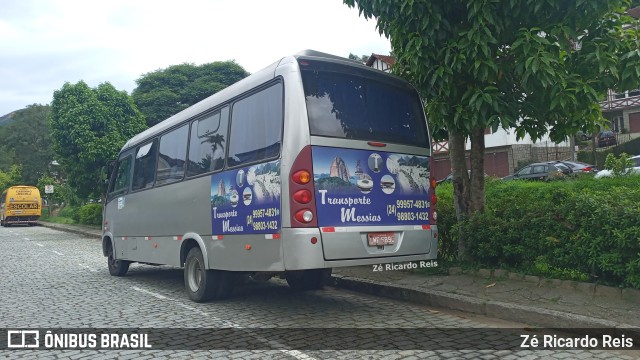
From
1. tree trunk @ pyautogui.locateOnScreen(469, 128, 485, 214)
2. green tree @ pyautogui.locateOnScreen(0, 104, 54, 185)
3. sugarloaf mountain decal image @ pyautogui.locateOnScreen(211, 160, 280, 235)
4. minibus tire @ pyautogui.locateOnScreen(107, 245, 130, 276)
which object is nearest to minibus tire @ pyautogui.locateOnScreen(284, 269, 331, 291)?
sugarloaf mountain decal image @ pyautogui.locateOnScreen(211, 160, 280, 235)

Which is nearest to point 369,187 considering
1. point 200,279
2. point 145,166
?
point 200,279

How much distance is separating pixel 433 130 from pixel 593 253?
2.98 m

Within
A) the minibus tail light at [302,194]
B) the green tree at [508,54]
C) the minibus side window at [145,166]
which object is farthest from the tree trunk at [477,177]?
the minibus side window at [145,166]

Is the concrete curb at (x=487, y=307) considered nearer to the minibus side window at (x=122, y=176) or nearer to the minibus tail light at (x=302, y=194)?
the minibus tail light at (x=302, y=194)

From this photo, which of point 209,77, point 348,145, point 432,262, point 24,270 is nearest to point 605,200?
point 432,262

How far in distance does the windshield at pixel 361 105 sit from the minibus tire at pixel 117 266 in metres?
6.58

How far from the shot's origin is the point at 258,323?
601cm

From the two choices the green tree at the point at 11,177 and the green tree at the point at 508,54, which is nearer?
the green tree at the point at 508,54

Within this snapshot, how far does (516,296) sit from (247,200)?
3.47 meters

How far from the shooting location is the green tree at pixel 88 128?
2403 cm

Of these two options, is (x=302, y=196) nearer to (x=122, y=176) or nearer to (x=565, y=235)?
(x=565, y=235)

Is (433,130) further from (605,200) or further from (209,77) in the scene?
(209,77)

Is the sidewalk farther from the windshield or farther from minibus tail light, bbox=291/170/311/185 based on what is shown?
the windshield

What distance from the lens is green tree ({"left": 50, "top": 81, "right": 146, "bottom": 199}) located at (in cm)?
2403
